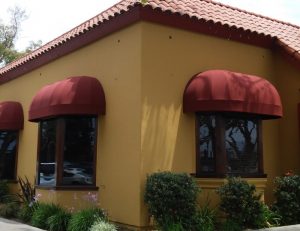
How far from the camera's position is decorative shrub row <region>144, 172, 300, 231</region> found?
371 inches

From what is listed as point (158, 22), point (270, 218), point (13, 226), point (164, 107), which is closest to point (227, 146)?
point (164, 107)

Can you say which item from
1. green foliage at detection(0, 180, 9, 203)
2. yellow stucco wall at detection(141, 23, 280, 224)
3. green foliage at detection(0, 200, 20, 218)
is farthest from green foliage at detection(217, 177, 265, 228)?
green foliage at detection(0, 180, 9, 203)

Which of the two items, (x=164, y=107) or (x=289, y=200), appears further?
(x=289, y=200)

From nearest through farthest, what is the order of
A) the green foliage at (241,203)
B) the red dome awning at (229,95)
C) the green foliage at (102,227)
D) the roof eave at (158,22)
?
the green foliage at (102,227), the green foliage at (241,203), the red dome awning at (229,95), the roof eave at (158,22)

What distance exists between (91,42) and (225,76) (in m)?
4.02

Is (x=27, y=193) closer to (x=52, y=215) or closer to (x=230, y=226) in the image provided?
(x=52, y=215)

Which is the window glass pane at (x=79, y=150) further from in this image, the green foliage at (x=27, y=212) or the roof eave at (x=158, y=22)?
the roof eave at (x=158, y=22)

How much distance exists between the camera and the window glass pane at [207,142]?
36.0 ft

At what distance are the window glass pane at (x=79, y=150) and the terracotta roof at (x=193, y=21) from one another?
2415mm

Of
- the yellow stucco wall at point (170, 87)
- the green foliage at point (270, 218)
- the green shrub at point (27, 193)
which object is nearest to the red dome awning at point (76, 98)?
the yellow stucco wall at point (170, 87)

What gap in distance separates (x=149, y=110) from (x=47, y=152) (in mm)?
4272

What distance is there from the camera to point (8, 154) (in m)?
16.8

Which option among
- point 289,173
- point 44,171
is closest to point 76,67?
point 44,171

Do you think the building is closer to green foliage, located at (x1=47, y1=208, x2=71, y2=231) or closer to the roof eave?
the roof eave
